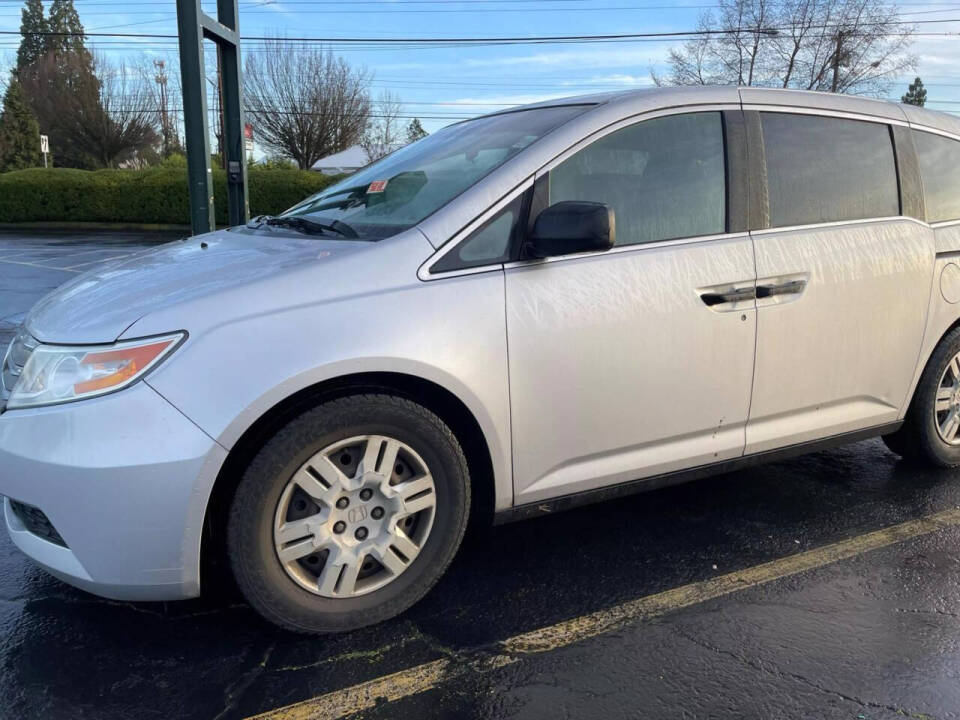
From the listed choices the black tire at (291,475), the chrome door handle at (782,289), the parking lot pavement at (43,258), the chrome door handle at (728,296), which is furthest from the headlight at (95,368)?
the parking lot pavement at (43,258)

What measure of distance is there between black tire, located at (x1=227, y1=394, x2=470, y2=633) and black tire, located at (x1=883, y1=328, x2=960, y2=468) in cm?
246

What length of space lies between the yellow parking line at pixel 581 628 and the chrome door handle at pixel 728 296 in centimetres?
104

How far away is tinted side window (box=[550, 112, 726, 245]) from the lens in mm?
2879

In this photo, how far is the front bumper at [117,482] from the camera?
2156mm

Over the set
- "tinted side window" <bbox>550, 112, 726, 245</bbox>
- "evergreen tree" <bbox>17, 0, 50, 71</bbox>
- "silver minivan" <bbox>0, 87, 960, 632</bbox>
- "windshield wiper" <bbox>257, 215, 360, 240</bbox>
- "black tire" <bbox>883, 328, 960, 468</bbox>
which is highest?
"evergreen tree" <bbox>17, 0, 50, 71</bbox>

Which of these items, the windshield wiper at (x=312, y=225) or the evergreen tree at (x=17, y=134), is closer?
the windshield wiper at (x=312, y=225)

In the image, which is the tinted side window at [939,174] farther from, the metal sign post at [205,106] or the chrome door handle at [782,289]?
the metal sign post at [205,106]

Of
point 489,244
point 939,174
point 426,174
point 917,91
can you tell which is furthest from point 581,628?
point 917,91

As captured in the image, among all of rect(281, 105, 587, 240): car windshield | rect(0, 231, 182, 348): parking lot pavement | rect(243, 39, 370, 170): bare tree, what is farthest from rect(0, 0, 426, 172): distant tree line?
rect(281, 105, 587, 240): car windshield

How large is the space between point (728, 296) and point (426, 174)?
1.28 meters

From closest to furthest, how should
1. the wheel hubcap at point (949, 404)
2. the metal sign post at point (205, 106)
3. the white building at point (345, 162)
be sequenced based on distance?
the wheel hubcap at point (949, 404) → the metal sign post at point (205, 106) → the white building at point (345, 162)

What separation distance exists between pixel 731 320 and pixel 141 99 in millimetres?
45267

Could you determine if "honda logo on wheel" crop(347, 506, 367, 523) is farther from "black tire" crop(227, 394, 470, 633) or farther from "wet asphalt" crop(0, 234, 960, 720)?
"wet asphalt" crop(0, 234, 960, 720)

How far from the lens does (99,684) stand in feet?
7.48
